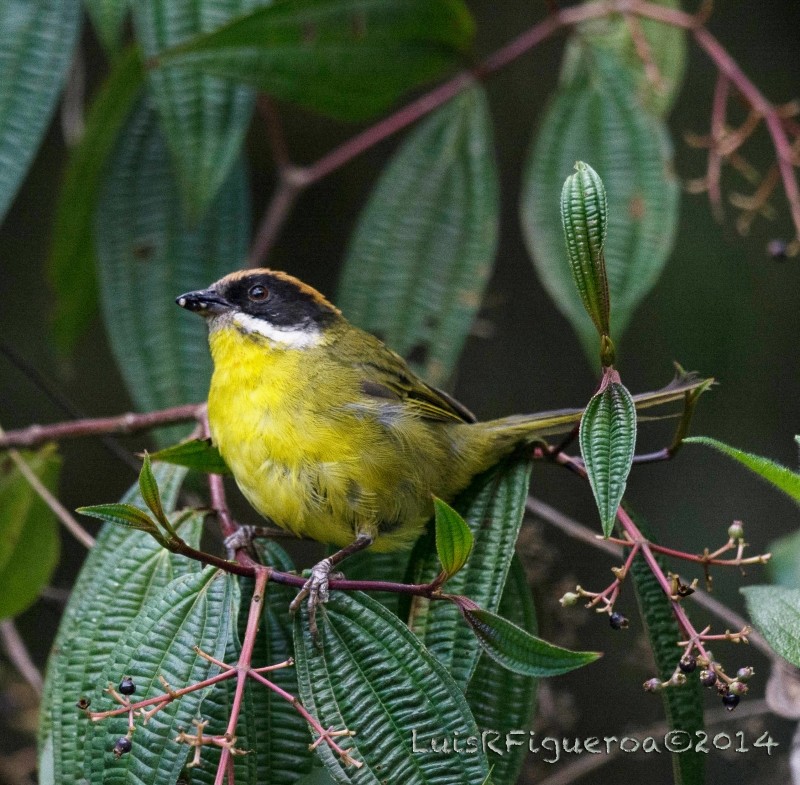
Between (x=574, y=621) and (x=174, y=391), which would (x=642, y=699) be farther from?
(x=174, y=391)

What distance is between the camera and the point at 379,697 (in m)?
1.98

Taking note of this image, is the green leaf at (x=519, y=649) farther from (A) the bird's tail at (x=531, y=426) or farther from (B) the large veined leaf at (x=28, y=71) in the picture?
(B) the large veined leaf at (x=28, y=71)

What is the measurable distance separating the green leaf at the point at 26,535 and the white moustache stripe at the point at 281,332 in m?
0.64

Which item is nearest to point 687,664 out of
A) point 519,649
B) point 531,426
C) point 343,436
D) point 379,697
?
point 519,649

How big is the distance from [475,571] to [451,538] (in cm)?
45

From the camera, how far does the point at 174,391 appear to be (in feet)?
11.1

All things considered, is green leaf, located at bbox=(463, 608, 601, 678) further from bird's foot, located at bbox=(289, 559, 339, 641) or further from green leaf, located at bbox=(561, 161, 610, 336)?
green leaf, located at bbox=(561, 161, 610, 336)

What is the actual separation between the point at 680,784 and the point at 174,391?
1.98m

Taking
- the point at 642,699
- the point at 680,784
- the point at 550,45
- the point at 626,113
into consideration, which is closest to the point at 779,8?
the point at 550,45

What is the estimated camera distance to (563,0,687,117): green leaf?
11.3 ft

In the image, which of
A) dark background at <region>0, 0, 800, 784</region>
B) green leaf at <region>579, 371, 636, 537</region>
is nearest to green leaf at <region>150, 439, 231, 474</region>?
green leaf at <region>579, 371, 636, 537</region>

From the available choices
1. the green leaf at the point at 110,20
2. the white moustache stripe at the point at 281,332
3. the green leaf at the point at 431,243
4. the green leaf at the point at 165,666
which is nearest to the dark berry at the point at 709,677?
the green leaf at the point at 165,666

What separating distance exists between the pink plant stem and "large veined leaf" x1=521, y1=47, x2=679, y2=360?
4.76 ft

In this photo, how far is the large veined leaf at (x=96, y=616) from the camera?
2.14 meters
